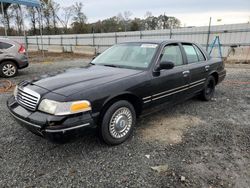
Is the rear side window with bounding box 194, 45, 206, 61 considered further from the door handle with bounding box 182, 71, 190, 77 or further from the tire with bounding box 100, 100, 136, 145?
the tire with bounding box 100, 100, 136, 145

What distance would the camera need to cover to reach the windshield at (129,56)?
3507mm

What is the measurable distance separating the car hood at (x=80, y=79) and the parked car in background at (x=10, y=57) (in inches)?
244

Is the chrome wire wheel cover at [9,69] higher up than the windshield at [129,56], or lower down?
lower down

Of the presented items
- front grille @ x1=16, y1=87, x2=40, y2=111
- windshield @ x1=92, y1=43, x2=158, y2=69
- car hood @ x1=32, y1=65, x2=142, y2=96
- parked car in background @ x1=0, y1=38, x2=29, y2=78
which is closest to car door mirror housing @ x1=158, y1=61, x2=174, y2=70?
windshield @ x1=92, y1=43, x2=158, y2=69

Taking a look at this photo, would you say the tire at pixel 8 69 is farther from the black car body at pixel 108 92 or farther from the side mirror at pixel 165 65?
the side mirror at pixel 165 65

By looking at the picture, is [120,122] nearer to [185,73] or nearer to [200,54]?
[185,73]

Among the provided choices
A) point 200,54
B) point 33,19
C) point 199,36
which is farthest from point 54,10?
point 200,54

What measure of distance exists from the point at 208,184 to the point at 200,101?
318 cm

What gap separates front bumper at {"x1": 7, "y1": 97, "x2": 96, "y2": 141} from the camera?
7.80 ft

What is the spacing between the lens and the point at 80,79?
2.91 m

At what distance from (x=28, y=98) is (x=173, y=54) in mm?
2727

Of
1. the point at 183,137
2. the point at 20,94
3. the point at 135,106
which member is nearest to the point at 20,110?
the point at 20,94

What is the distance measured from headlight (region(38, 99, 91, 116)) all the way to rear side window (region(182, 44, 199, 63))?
107 inches

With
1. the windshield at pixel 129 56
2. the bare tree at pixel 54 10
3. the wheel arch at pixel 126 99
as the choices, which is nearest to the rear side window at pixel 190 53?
the windshield at pixel 129 56
